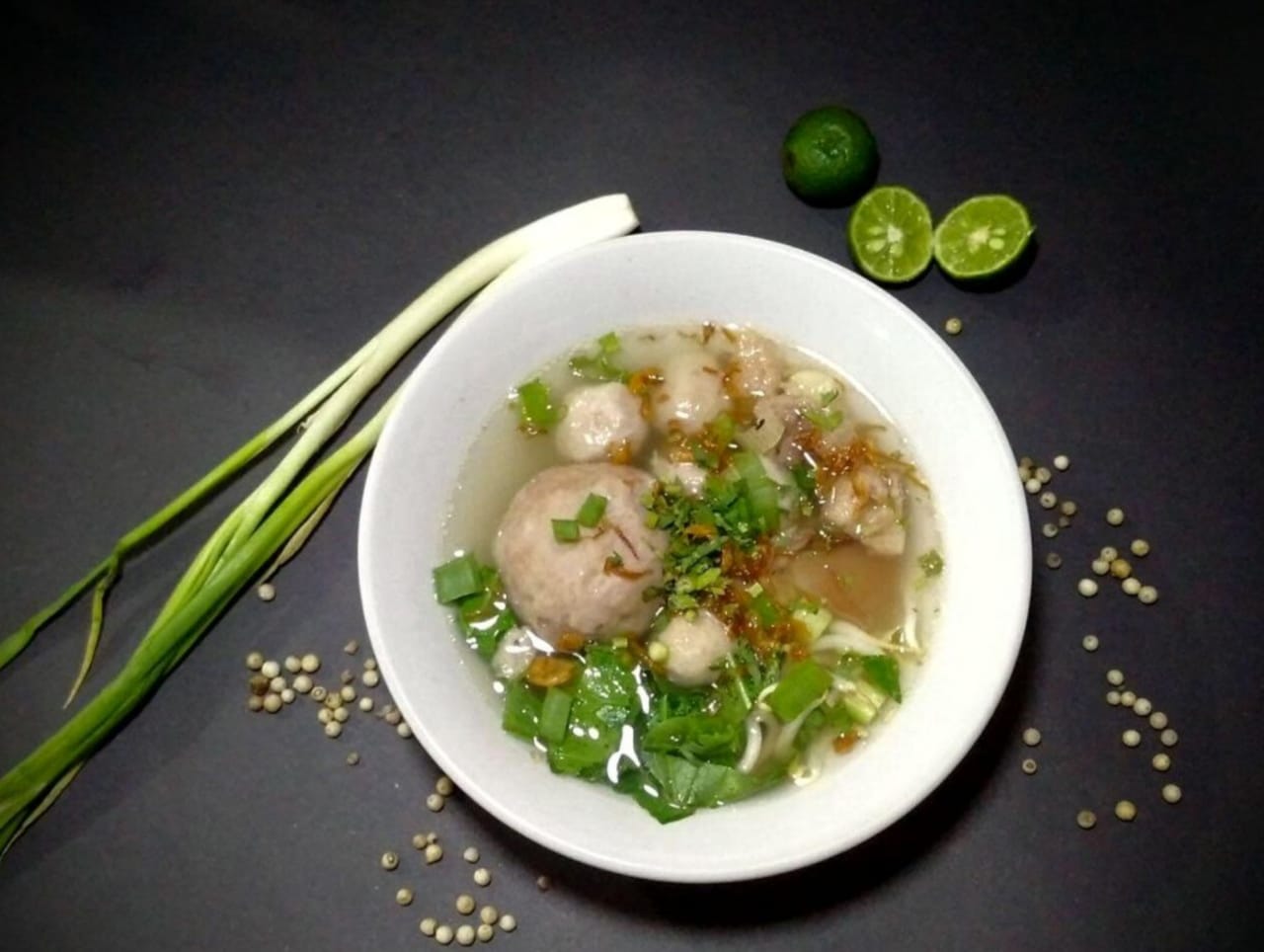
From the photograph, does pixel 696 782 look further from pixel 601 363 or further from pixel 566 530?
pixel 601 363

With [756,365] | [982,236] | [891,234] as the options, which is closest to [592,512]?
[756,365]

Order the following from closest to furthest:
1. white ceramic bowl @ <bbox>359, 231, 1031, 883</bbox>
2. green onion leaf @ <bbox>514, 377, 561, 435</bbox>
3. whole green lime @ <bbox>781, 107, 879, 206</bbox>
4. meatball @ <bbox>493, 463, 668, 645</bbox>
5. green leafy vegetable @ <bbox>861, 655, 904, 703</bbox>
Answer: white ceramic bowl @ <bbox>359, 231, 1031, 883</bbox>, meatball @ <bbox>493, 463, 668, 645</bbox>, green leafy vegetable @ <bbox>861, 655, 904, 703</bbox>, green onion leaf @ <bbox>514, 377, 561, 435</bbox>, whole green lime @ <bbox>781, 107, 879, 206</bbox>

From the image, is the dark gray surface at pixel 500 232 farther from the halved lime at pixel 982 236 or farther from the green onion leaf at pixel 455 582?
the green onion leaf at pixel 455 582

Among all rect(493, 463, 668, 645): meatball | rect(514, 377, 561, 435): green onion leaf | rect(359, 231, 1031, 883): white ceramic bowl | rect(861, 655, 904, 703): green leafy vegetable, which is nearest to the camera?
rect(359, 231, 1031, 883): white ceramic bowl

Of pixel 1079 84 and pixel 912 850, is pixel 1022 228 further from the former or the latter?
pixel 912 850

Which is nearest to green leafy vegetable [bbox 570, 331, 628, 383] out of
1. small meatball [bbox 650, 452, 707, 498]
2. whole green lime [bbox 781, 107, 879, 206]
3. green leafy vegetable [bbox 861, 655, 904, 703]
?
small meatball [bbox 650, 452, 707, 498]

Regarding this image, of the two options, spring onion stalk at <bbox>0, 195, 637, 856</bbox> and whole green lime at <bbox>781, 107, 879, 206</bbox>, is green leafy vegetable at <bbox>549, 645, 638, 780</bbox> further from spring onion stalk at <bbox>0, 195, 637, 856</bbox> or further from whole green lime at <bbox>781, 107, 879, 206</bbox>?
whole green lime at <bbox>781, 107, 879, 206</bbox>

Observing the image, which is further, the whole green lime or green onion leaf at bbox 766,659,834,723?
the whole green lime
